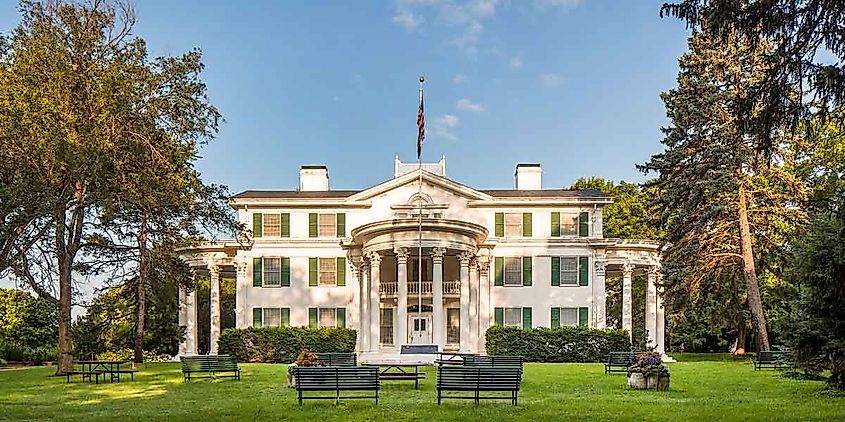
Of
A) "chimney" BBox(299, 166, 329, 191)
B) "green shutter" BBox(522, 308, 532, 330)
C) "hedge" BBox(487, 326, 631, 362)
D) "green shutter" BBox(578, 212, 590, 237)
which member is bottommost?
"hedge" BBox(487, 326, 631, 362)

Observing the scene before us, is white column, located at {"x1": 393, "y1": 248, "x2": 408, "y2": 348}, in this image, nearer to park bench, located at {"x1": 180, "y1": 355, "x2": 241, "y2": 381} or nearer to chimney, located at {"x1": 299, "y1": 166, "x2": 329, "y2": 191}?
chimney, located at {"x1": 299, "y1": 166, "x2": 329, "y2": 191}

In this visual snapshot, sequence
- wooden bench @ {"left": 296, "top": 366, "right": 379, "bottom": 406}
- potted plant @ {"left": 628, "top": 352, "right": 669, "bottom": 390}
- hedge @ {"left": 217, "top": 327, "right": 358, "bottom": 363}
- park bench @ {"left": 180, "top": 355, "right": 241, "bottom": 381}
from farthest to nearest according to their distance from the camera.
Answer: hedge @ {"left": 217, "top": 327, "right": 358, "bottom": 363} < park bench @ {"left": 180, "top": 355, "right": 241, "bottom": 381} < potted plant @ {"left": 628, "top": 352, "right": 669, "bottom": 390} < wooden bench @ {"left": 296, "top": 366, "right": 379, "bottom": 406}

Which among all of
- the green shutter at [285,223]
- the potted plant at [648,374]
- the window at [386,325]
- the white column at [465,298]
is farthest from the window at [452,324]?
the potted plant at [648,374]

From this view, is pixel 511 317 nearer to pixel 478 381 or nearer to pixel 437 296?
pixel 437 296

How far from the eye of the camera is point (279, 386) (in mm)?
22812

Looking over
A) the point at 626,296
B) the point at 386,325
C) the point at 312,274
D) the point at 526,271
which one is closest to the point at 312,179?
the point at 312,274

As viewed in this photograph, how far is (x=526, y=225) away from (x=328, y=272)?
33.8 feet

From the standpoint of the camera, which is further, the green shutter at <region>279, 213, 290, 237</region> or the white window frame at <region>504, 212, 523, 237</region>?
the green shutter at <region>279, 213, 290, 237</region>

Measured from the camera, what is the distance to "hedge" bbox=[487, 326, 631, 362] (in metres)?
39.6

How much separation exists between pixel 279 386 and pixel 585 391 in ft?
25.9

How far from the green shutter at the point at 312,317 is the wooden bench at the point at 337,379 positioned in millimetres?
26249

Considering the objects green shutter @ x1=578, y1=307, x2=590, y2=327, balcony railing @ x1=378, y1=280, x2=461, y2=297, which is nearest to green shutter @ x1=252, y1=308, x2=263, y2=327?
balcony railing @ x1=378, y1=280, x2=461, y2=297

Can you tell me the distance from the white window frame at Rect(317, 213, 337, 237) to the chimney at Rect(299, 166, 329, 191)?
159 inches

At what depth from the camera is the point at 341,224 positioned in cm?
4462
